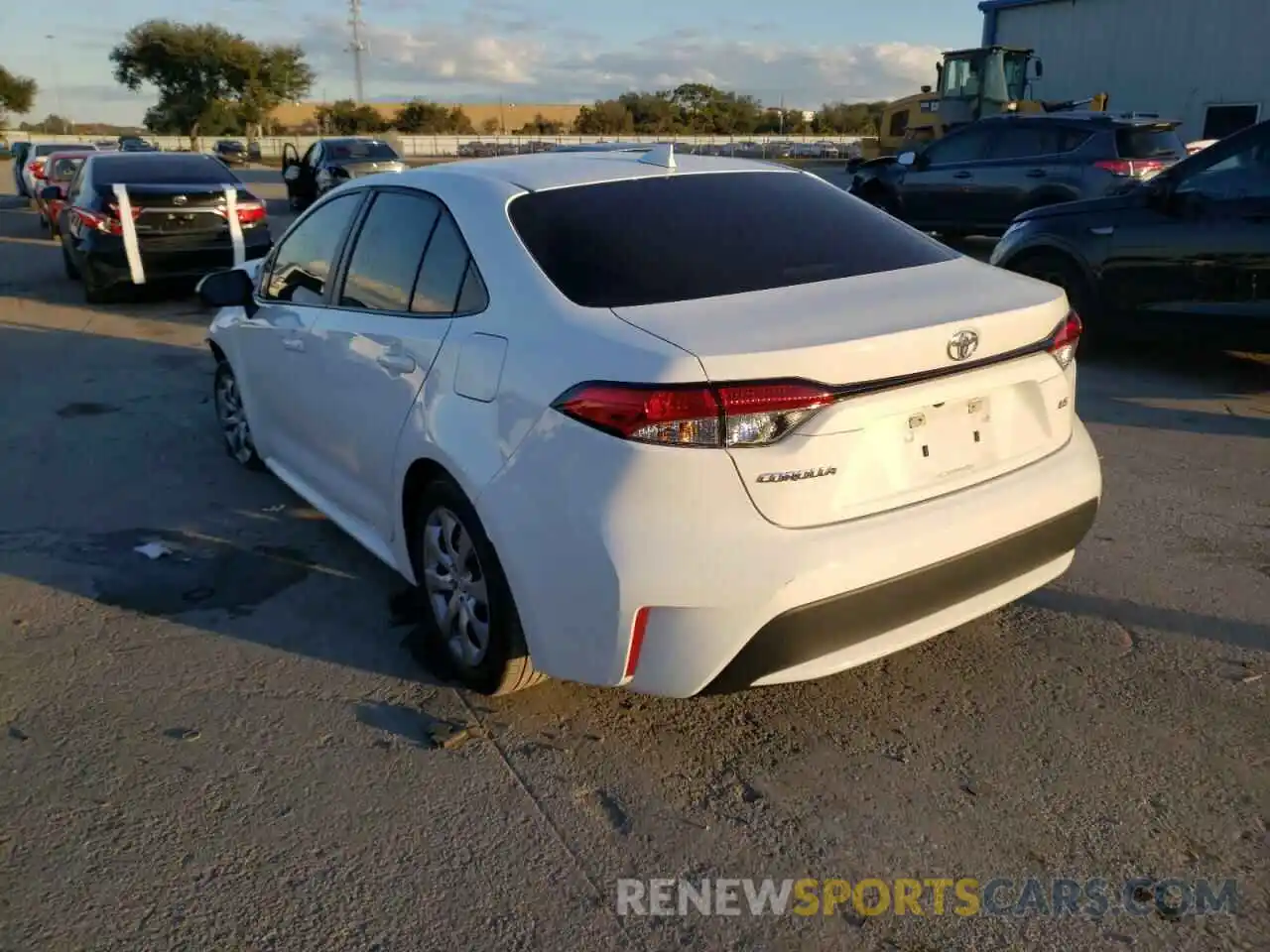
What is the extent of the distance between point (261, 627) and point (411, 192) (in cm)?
170

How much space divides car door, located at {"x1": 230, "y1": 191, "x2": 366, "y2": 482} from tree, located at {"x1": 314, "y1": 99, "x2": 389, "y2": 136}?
73.8 meters

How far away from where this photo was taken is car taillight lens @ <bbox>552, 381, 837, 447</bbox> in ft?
8.36

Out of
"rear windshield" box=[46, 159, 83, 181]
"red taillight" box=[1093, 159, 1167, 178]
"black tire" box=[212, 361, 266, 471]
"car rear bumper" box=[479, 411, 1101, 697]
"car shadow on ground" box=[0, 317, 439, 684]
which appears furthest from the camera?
"rear windshield" box=[46, 159, 83, 181]

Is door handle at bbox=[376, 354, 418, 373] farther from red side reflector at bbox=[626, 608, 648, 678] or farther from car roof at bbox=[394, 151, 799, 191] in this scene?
red side reflector at bbox=[626, 608, 648, 678]

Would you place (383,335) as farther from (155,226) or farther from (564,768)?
(155,226)

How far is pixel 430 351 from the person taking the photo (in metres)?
3.31

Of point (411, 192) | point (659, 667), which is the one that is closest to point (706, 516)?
point (659, 667)

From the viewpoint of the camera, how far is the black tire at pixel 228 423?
561 cm

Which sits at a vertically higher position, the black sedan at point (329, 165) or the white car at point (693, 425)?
the black sedan at point (329, 165)

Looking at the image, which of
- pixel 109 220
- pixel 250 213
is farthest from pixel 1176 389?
pixel 109 220

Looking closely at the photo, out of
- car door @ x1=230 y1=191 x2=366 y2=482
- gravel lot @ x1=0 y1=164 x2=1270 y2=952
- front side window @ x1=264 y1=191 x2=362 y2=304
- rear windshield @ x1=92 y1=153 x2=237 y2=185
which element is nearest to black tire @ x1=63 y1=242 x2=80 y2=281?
rear windshield @ x1=92 y1=153 x2=237 y2=185

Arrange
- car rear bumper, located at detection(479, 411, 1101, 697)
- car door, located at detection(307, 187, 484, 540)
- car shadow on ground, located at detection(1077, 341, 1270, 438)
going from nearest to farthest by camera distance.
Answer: car rear bumper, located at detection(479, 411, 1101, 697)
car door, located at detection(307, 187, 484, 540)
car shadow on ground, located at detection(1077, 341, 1270, 438)

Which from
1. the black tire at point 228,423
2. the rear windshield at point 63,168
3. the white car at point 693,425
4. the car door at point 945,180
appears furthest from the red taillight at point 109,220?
the rear windshield at point 63,168

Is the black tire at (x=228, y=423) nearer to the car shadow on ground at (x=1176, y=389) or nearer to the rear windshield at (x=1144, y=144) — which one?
the car shadow on ground at (x=1176, y=389)
